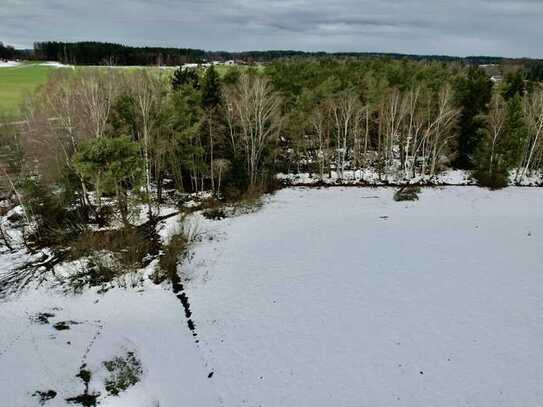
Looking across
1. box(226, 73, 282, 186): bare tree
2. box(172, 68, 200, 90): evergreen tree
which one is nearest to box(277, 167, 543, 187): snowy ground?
box(226, 73, 282, 186): bare tree

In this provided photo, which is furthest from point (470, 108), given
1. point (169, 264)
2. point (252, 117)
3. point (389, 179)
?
point (169, 264)

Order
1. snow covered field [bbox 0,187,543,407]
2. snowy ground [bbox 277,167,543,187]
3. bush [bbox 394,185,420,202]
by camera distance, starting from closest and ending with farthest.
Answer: snow covered field [bbox 0,187,543,407] < bush [bbox 394,185,420,202] < snowy ground [bbox 277,167,543,187]

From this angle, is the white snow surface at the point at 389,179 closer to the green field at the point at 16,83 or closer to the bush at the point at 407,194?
the bush at the point at 407,194

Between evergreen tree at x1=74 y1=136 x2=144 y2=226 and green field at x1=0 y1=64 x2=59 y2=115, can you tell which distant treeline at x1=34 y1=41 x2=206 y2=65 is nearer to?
green field at x1=0 y1=64 x2=59 y2=115

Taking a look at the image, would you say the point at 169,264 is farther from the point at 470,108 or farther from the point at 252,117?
the point at 470,108

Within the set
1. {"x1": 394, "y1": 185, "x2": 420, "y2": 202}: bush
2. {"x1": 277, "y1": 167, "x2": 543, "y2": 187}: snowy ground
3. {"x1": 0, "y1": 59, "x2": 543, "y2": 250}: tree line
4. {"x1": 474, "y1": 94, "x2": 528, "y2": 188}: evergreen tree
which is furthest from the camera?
{"x1": 277, "y1": 167, "x2": 543, "y2": 187}: snowy ground

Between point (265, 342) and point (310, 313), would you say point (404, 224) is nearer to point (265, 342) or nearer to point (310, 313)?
point (310, 313)

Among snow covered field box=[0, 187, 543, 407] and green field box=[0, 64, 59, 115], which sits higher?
green field box=[0, 64, 59, 115]
